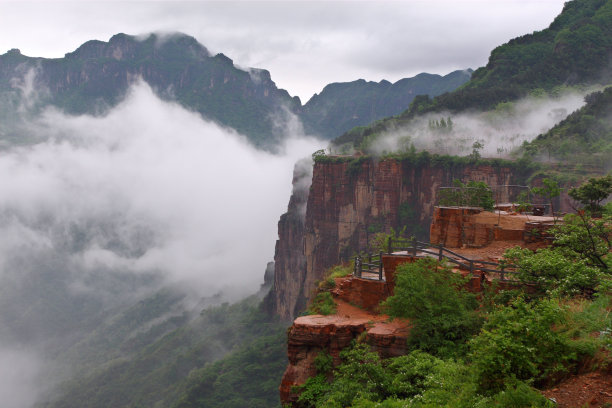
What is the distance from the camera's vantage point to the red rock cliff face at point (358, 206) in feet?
229

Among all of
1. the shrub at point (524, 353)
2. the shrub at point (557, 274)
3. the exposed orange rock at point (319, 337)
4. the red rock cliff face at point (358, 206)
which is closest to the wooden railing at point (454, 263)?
the shrub at point (557, 274)

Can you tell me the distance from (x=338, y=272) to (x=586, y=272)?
1345 centimetres

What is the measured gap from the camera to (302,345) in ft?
59.0

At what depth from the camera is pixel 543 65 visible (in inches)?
3812

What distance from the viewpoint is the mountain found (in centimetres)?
9106

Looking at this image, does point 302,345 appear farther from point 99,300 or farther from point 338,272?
point 99,300

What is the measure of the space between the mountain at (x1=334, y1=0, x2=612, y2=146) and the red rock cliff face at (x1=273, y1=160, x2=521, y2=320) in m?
16.5

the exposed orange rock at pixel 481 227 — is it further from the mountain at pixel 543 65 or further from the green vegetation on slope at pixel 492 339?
the mountain at pixel 543 65

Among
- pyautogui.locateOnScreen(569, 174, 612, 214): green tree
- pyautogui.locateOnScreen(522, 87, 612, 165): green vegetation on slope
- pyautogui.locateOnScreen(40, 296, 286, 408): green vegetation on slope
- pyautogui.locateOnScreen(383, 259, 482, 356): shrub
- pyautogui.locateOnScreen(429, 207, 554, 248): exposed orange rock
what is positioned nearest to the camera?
pyautogui.locateOnScreen(383, 259, 482, 356): shrub

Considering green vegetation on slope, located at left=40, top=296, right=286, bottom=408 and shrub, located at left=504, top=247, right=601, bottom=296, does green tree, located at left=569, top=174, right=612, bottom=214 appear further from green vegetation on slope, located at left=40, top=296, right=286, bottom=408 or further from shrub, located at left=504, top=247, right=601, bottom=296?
green vegetation on slope, located at left=40, top=296, right=286, bottom=408

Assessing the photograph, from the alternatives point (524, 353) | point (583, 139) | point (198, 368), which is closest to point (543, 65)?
point (583, 139)

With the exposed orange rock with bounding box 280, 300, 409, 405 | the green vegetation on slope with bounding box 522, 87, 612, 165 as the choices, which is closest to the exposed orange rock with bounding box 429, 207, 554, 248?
the exposed orange rock with bounding box 280, 300, 409, 405

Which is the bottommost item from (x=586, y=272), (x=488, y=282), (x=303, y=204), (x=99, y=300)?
(x=99, y=300)

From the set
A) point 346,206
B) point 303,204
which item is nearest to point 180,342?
point 303,204
